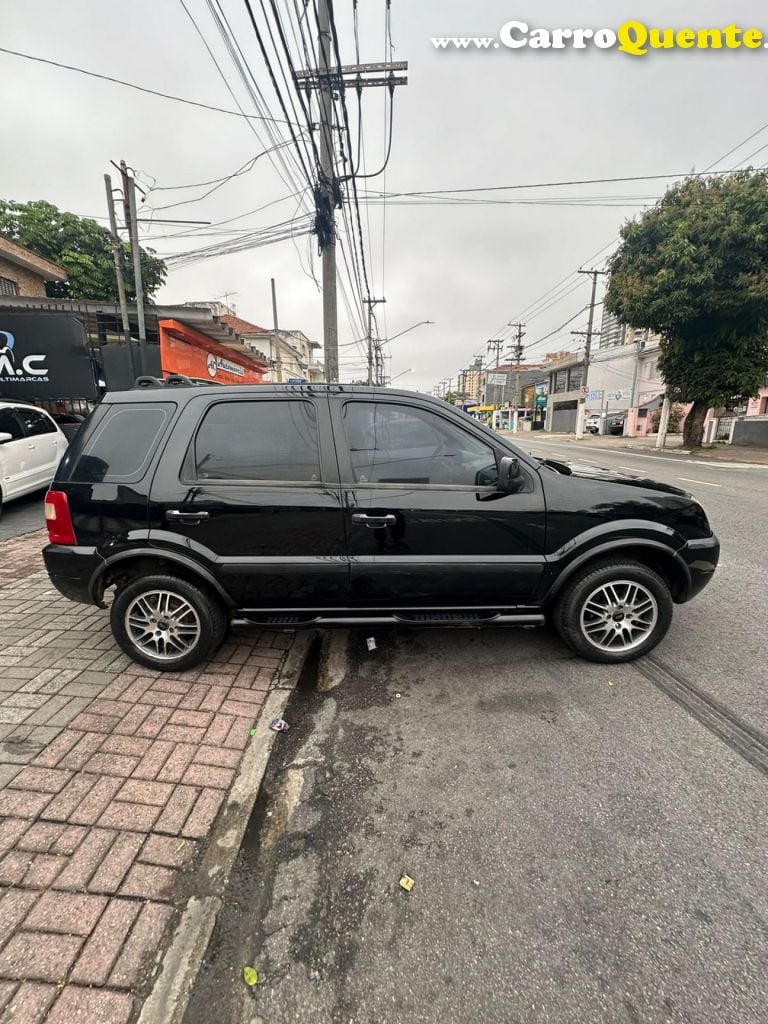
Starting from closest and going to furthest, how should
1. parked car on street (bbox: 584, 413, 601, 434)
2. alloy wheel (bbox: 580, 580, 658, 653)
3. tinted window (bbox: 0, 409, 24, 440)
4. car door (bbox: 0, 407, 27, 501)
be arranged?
1. alloy wheel (bbox: 580, 580, 658, 653)
2. car door (bbox: 0, 407, 27, 501)
3. tinted window (bbox: 0, 409, 24, 440)
4. parked car on street (bbox: 584, 413, 601, 434)

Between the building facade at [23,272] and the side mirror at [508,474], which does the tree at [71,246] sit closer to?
the building facade at [23,272]

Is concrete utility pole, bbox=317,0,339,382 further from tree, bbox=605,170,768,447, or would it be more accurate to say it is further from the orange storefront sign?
tree, bbox=605,170,768,447

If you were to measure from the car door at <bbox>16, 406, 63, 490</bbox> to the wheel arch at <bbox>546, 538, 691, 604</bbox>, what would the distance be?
7862 mm

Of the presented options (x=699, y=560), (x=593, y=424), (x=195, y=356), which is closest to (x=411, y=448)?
(x=699, y=560)

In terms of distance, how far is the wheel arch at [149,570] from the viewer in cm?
286

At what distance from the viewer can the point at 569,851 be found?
1867 millimetres

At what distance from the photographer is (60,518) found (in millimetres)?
2934

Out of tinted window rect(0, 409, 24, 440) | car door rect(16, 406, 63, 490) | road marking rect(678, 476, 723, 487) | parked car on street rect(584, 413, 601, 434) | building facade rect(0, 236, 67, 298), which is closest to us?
tinted window rect(0, 409, 24, 440)

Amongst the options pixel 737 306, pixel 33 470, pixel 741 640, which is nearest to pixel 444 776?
pixel 741 640

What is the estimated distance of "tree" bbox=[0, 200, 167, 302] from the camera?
1920 centimetres

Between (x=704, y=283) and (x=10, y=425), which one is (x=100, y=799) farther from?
(x=704, y=283)

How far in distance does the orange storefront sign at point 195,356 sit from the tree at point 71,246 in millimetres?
6126

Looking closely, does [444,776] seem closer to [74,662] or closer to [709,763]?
[709,763]

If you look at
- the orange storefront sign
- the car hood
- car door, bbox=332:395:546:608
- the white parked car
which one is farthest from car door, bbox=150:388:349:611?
the orange storefront sign
